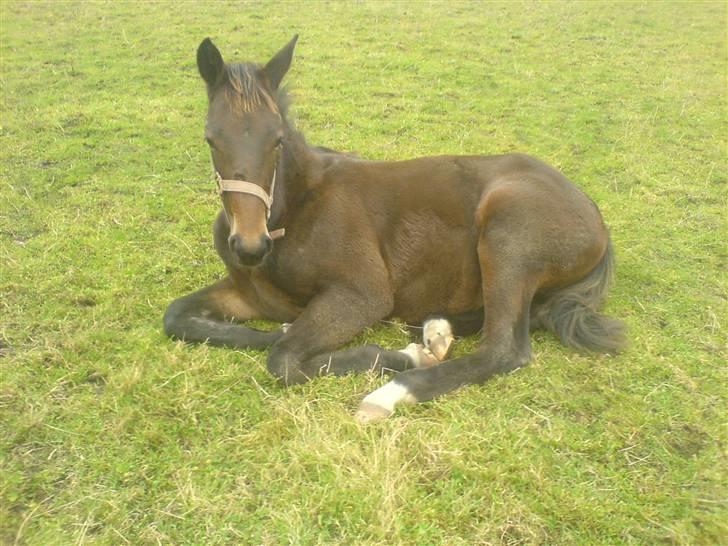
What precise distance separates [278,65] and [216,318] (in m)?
1.77

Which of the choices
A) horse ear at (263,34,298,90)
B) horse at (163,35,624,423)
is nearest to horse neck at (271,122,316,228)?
horse at (163,35,624,423)

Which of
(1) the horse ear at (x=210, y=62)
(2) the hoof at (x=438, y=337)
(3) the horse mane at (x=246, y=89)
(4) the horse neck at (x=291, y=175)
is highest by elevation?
(1) the horse ear at (x=210, y=62)

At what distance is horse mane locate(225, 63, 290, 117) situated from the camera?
3.64 metres

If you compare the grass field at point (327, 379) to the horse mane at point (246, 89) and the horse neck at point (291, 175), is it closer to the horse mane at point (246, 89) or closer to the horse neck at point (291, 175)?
the horse neck at point (291, 175)

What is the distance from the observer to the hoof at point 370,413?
336cm

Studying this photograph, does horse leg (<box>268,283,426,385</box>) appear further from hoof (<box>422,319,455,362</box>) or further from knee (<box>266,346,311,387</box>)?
hoof (<box>422,319,455,362</box>)

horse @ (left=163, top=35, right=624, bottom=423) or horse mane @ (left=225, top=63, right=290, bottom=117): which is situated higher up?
horse mane @ (left=225, top=63, right=290, bottom=117)

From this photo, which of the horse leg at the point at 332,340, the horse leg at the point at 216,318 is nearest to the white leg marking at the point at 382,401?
the horse leg at the point at 332,340

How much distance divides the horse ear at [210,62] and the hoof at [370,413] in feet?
6.93

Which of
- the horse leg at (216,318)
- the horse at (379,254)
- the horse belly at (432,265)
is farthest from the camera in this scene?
the horse belly at (432,265)

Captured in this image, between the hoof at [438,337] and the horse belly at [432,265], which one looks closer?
the hoof at [438,337]

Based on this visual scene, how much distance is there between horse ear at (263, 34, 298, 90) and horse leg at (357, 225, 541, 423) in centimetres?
174

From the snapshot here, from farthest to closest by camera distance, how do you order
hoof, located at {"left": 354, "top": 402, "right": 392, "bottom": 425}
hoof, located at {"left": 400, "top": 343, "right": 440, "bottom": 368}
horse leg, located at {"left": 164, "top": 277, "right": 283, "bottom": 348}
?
horse leg, located at {"left": 164, "top": 277, "right": 283, "bottom": 348}
hoof, located at {"left": 400, "top": 343, "right": 440, "bottom": 368}
hoof, located at {"left": 354, "top": 402, "right": 392, "bottom": 425}

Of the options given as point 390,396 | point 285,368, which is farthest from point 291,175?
point 390,396
